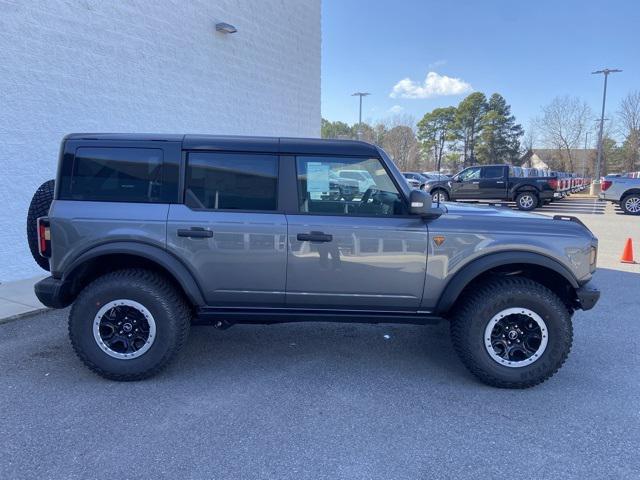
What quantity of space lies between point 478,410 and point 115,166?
3.31 m

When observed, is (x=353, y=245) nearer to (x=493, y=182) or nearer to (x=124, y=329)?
(x=124, y=329)

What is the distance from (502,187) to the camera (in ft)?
58.1

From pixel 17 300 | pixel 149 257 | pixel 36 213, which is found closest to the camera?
pixel 149 257

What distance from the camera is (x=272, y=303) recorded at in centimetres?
354

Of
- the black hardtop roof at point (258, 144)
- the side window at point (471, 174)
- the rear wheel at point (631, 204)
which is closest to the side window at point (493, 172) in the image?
the side window at point (471, 174)

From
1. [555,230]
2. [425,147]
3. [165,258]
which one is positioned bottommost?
[165,258]

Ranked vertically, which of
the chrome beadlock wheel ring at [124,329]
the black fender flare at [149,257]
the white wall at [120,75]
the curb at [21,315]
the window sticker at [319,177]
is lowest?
the curb at [21,315]

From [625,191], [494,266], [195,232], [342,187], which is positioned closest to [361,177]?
[342,187]

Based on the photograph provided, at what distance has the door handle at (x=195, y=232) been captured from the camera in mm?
3363

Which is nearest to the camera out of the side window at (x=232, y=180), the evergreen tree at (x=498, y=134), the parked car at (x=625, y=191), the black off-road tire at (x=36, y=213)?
the side window at (x=232, y=180)

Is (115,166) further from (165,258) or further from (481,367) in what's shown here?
(481,367)

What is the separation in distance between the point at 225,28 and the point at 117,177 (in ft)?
23.2

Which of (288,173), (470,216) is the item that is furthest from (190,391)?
(470,216)

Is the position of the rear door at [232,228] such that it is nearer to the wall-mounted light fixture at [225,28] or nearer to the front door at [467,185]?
the wall-mounted light fixture at [225,28]
